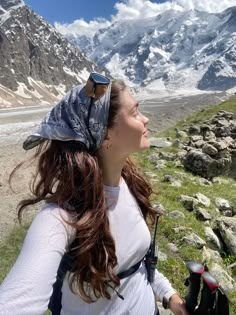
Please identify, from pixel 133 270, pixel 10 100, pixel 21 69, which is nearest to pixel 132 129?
pixel 133 270

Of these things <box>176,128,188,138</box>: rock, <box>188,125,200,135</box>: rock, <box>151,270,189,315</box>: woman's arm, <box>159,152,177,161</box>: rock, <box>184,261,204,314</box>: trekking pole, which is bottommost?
<box>176,128,188,138</box>: rock

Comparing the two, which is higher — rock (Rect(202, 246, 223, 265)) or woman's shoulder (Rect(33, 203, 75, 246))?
woman's shoulder (Rect(33, 203, 75, 246))

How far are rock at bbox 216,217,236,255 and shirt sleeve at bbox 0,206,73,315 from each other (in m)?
5.82

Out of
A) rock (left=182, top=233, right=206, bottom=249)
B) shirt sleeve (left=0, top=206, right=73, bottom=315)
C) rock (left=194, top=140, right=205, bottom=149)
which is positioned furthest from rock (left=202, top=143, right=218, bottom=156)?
shirt sleeve (left=0, top=206, right=73, bottom=315)

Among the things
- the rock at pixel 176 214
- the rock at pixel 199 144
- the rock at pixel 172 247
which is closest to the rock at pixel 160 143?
the rock at pixel 199 144

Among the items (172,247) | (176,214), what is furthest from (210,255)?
(176,214)

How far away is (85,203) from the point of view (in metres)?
2.32

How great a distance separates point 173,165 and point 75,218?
37.0 feet

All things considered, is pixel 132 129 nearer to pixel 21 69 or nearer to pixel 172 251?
pixel 172 251

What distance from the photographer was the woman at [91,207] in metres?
2.07

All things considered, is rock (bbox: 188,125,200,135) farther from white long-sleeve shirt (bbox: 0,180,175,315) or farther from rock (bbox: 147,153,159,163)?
white long-sleeve shirt (bbox: 0,180,175,315)

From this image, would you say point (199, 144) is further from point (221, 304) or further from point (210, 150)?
point (221, 304)

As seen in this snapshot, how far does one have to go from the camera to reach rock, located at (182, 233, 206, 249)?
6.94 meters

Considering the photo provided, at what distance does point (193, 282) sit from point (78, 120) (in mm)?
1249
